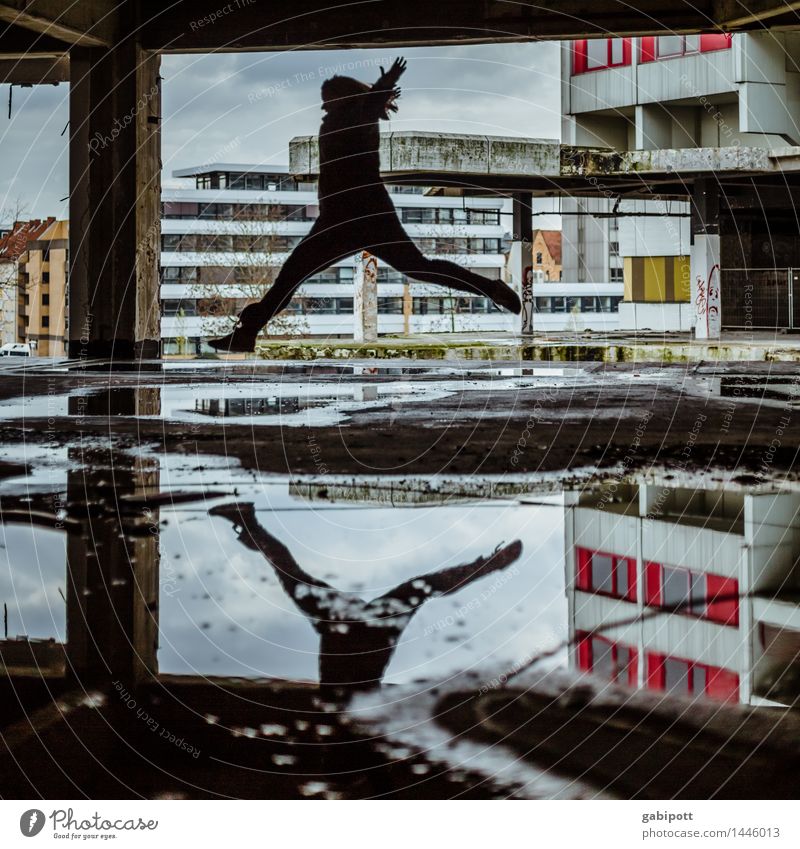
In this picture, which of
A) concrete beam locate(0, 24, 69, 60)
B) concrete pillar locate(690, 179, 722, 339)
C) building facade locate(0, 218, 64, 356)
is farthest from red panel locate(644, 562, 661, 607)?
building facade locate(0, 218, 64, 356)

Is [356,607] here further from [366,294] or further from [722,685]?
[366,294]

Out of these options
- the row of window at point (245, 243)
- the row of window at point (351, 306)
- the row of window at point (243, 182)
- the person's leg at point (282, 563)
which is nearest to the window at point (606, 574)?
the person's leg at point (282, 563)

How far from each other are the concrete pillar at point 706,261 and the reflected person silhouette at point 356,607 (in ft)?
104

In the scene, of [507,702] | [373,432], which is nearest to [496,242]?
[373,432]

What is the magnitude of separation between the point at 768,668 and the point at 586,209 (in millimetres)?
61841

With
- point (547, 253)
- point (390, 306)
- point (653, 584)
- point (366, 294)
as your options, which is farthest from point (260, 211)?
point (653, 584)

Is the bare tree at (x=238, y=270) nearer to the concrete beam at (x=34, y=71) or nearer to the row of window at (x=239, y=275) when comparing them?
the row of window at (x=239, y=275)

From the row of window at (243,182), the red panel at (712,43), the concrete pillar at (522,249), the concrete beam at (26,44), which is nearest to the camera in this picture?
the concrete beam at (26,44)

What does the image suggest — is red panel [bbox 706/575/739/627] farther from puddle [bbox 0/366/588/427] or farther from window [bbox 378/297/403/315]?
window [bbox 378/297/403/315]

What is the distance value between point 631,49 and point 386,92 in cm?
3178

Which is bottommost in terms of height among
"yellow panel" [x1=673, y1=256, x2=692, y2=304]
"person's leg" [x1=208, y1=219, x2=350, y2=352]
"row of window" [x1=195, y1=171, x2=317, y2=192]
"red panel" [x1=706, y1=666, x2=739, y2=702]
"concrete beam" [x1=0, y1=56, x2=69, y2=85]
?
"red panel" [x1=706, y1=666, x2=739, y2=702]

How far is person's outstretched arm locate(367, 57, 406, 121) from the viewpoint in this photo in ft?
77.2

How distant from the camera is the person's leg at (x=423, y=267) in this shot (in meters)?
23.5

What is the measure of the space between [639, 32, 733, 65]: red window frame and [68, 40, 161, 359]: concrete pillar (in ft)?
95.8
